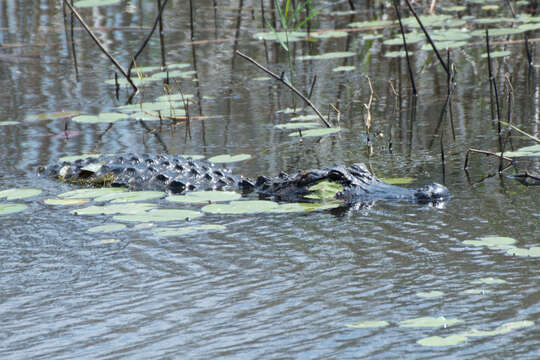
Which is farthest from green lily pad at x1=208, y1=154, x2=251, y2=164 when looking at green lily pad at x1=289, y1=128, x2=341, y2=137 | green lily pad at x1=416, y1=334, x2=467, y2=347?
green lily pad at x1=416, y1=334, x2=467, y2=347

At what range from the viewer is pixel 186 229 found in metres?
4.01

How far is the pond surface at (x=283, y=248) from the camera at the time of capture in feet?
9.27

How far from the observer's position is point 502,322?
2.84 meters

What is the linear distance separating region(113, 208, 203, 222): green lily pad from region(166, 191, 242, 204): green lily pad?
0.77 feet

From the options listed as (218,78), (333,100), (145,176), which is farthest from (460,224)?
(218,78)

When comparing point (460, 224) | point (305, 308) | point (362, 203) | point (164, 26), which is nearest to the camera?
point (305, 308)

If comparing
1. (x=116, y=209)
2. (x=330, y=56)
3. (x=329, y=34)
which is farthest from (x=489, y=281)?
(x=329, y=34)

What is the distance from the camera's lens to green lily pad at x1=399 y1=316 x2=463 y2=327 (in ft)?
9.11

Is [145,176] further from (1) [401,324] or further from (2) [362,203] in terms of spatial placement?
(1) [401,324]

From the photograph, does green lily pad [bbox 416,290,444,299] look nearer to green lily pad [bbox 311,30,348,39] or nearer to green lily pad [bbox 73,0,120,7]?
green lily pad [bbox 311,30,348,39]

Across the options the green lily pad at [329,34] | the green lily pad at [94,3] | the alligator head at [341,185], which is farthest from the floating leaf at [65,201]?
the green lily pad at [329,34]

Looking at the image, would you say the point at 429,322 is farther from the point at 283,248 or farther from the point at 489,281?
the point at 283,248

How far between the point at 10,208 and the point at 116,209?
59 centimetres

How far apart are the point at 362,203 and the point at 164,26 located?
6.64 meters
